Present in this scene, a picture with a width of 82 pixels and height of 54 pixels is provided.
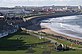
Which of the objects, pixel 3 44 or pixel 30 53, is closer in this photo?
pixel 30 53

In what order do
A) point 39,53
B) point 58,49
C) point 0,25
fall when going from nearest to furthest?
point 39,53 < point 58,49 < point 0,25

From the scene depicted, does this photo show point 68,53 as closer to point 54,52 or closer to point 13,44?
point 54,52

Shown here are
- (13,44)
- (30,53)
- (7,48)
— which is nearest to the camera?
(30,53)

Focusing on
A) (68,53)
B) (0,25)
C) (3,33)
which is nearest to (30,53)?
(68,53)

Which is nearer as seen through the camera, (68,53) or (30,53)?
(30,53)

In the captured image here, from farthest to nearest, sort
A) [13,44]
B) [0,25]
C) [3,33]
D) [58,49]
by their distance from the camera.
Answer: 1. [0,25]
2. [3,33]
3. [13,44]
4. [58,49]

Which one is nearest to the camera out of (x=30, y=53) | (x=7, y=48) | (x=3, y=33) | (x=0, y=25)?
(x=30, y=53)

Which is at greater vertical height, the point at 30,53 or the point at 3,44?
the point at 30,53

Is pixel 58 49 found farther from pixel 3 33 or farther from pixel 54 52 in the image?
pixel 3 33

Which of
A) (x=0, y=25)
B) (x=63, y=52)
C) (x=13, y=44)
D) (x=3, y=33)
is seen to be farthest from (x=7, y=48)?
(x=0, y=25)
